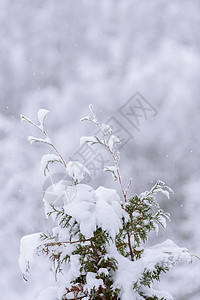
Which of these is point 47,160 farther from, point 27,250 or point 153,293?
point 153,293

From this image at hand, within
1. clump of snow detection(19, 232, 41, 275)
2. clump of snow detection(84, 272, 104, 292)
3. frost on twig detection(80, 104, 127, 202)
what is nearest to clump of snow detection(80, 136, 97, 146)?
frost on twig detection(80, 104, 127, 202)

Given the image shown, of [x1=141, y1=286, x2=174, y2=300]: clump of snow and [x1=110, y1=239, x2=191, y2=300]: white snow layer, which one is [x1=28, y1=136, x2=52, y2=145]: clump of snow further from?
[x1=141, y1=286, x2=174, y2=300]: clump of snow

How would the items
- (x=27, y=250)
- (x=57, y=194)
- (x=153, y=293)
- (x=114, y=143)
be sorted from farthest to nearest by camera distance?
(x=114, y=143) → (x=153, y=293) → (x=57, y=194) → (x=27, y=250)

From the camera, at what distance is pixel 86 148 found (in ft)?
7.94

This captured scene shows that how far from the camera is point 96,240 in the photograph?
6.79ft

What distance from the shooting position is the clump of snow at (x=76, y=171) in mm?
2072

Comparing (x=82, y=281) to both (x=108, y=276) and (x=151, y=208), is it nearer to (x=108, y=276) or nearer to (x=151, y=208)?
(x=108, y=276)

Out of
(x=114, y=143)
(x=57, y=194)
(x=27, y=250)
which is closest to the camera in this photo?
(x=27, y=250)

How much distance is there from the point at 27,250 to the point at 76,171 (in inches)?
27.2

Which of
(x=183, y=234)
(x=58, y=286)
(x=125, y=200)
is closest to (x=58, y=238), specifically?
(x=58, y=286)

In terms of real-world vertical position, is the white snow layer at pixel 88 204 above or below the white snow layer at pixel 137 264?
above

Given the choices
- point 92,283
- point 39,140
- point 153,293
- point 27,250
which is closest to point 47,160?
point 39,140

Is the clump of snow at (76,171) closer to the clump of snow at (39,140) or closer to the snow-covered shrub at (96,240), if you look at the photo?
the snow-covered shrub at (96,240)

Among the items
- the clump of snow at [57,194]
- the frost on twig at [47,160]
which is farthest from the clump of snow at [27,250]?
the frost on twig at [47,160]
